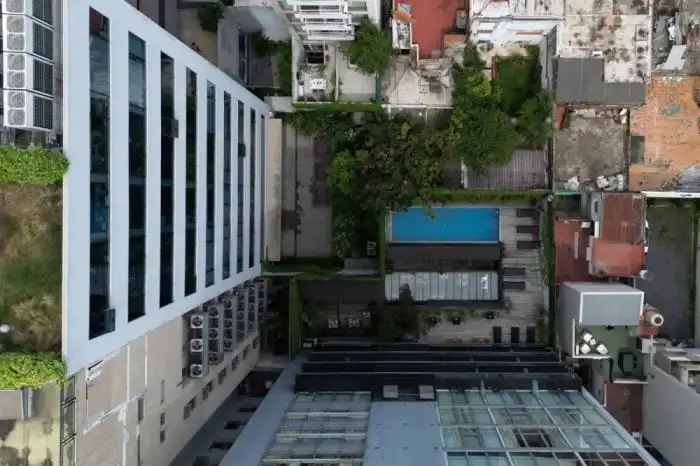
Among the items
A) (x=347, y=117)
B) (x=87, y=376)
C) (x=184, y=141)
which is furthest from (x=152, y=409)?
(x=347, y=117)

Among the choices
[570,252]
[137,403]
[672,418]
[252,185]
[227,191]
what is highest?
[252,185]

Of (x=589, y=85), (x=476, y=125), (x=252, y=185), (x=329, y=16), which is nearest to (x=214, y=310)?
(x=252, y=185)

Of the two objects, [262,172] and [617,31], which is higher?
[617,31]

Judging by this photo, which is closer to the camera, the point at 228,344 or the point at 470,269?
the point at 228,344

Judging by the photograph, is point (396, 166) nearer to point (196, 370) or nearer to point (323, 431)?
point (323, 431)

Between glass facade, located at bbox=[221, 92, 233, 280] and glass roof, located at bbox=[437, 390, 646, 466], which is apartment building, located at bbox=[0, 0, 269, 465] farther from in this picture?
glass roof, located at bbox=[437, 390, 646, 466]

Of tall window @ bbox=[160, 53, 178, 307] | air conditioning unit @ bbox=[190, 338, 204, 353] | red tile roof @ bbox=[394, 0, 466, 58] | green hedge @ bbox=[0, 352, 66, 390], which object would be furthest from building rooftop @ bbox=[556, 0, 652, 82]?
green hedge @ bbox=[0, 352, 66, 390]
